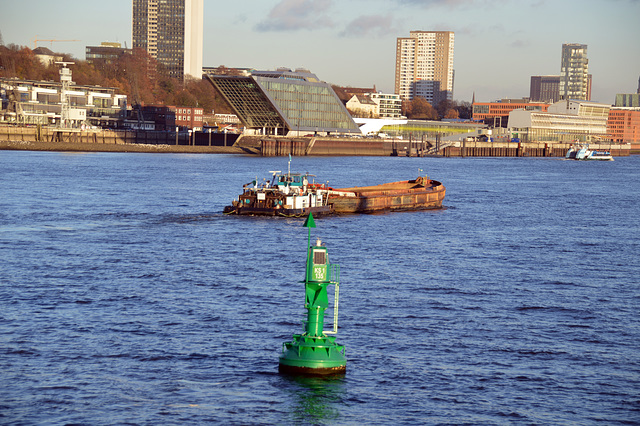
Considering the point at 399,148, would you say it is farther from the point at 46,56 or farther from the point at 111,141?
the point at 46,56

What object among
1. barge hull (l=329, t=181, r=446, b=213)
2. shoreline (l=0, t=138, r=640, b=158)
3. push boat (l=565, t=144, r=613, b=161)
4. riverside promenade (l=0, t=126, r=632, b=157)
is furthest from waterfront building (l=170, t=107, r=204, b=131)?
barge hull (l=329, t=181, r=446, b=213)

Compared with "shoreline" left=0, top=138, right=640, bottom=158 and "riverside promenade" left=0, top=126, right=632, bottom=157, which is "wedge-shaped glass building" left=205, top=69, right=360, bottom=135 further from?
"shoreline" left=0, top=138, right=640, bottom=158

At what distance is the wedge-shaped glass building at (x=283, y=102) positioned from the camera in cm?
12629

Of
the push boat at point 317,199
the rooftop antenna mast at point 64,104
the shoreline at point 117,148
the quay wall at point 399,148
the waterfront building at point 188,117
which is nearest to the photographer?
the push boat at point 317,199

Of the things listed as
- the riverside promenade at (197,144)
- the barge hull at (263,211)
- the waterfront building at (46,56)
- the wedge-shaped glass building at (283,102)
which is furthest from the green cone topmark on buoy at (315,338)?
the waterfront building at (46,56)

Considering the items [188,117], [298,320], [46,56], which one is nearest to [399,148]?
[188,117]

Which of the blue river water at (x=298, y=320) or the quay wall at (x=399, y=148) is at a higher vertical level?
the quay wall at (x=399, y=148)

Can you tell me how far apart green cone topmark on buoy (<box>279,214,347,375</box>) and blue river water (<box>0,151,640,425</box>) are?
0.32 meters

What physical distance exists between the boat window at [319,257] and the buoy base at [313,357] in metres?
1.53

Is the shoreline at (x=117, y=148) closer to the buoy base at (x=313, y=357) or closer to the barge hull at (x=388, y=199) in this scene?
the barge hull at (x=388, y=199)

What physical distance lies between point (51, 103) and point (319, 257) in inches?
5096

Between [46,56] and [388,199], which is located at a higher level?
[46,56]

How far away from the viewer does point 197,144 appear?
448ft

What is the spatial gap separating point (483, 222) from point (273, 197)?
40.1 feet
